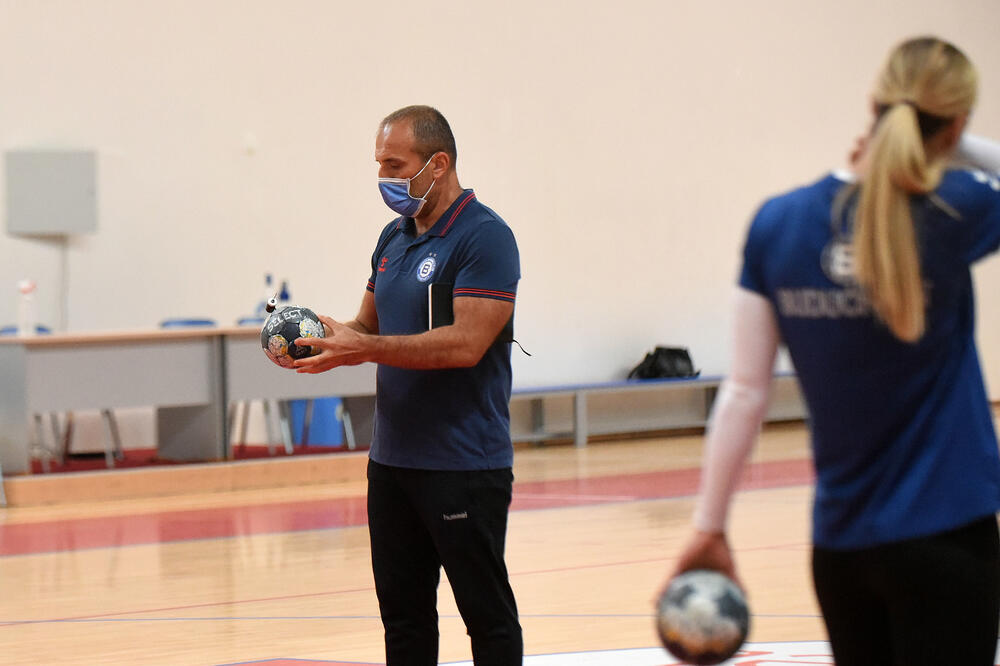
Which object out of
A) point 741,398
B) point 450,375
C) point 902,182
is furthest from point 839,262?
point 450,375

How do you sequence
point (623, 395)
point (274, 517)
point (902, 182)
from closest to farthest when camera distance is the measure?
1. point (902, 182)
2. point (274, 517)
3. point (623, 395)

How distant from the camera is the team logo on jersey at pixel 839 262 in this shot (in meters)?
1.89

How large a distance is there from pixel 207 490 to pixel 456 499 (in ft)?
23.4

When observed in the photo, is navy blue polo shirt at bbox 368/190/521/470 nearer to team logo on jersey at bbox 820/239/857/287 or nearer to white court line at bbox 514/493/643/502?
team logo on jersey at bbox 820/239/857/287

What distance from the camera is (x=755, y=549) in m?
7.17

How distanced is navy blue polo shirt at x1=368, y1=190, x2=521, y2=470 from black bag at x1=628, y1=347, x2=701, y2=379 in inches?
400

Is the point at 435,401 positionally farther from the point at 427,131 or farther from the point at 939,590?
the point at 939,590

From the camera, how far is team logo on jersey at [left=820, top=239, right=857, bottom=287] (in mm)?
1888

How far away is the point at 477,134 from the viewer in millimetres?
13000

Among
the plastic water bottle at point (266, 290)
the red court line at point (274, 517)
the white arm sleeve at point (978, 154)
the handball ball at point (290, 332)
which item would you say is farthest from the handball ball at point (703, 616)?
the plastic water bottle at point (266, 290)

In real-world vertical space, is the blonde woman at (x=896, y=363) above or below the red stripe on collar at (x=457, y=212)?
below

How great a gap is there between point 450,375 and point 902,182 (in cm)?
172

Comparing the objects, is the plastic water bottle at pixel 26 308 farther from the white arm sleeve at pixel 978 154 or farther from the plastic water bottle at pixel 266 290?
the white arm sleeve at pixel 978 154

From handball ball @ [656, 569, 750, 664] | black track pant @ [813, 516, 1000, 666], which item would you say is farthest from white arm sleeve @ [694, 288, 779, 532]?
black track pant @ [813, 516, 1000, 666]
